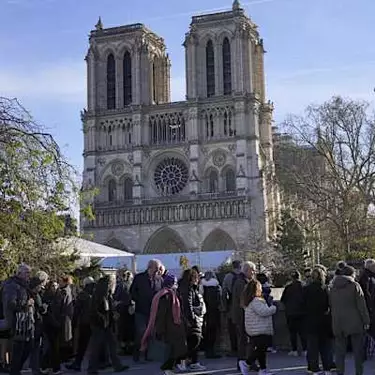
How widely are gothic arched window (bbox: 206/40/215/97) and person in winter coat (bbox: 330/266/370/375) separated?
54.7m

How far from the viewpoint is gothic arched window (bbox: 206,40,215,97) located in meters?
63.9

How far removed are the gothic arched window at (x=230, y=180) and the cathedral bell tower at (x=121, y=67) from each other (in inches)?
388

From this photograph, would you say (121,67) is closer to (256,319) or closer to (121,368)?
(121,368)

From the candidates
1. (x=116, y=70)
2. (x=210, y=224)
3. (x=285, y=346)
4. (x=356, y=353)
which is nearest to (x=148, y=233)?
(x=210, y=224)

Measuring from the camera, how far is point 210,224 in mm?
60625

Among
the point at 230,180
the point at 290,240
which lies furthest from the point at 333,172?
the point at 230,180

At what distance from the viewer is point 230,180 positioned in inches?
2420

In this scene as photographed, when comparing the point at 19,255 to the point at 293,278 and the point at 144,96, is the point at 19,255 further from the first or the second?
the point at 144,96

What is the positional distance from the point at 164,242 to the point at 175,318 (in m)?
53.0

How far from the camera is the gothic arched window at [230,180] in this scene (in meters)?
61.1

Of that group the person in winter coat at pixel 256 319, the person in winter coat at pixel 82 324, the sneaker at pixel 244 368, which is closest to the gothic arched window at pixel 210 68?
the person in winter coat at pixel 82 324

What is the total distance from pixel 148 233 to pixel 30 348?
52168 millimetres

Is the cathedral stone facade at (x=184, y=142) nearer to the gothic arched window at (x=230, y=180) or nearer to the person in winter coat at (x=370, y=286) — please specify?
the gothic arched window at (x=230, y=180)

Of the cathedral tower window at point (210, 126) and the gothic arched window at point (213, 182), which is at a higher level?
the cathedral tower window at point (210, 126)
